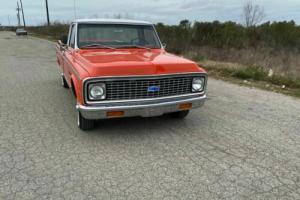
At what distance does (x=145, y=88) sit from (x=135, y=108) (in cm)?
32

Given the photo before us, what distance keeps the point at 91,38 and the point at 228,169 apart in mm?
3384

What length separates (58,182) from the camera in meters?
3.07

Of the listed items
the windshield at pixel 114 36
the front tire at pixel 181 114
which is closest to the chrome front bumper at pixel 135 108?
the front tire at pixel 181 114

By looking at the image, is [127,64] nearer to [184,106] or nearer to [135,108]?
[135,108]

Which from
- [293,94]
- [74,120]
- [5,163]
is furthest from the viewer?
[293,94]

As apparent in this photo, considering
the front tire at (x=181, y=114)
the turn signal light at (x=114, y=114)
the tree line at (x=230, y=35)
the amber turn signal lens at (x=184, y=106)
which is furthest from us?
the tree line at (x=230, y=35)

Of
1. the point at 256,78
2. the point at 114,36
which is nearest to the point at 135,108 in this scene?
the point at 114,36

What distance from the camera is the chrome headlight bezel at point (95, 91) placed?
12.2 feet

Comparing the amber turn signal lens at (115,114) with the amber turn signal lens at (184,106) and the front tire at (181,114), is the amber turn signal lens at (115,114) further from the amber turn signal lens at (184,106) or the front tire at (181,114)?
the front tire at (181,114)

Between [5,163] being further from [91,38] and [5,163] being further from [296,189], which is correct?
[296,189]

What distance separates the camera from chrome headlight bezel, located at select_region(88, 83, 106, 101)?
12.2 feet

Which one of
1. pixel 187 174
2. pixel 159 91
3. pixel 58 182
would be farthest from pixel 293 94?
pixel 58 182

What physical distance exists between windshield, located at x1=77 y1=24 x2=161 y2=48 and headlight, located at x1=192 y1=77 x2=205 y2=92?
1.50 metres

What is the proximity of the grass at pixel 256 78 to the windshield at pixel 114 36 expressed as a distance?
408 cm
